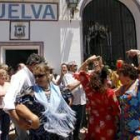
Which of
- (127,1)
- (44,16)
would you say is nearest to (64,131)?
(44,16)

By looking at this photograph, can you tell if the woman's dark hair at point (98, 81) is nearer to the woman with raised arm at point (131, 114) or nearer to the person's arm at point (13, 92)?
the woman with raised arm at point (131, 114)

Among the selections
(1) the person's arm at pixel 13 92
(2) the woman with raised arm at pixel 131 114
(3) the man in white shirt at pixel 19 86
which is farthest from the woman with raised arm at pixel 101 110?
(1) the person's arm at pixel 13 92

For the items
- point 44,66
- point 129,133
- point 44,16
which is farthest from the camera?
point 44,16

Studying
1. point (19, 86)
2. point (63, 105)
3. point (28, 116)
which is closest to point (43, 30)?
point (19, 86)

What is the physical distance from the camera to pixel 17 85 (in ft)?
7.48

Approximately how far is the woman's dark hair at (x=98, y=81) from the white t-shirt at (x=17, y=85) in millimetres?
665

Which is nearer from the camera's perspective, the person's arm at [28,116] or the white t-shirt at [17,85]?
the person's arm at [28,116]

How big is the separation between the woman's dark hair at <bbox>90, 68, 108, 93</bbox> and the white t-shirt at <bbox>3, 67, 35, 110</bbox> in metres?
0.67

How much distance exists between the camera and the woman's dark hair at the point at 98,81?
110 inches

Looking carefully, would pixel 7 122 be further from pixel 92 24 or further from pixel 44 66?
pixel 92 24

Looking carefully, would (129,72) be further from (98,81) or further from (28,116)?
(28,116)

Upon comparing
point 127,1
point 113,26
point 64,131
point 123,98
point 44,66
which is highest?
point 127,1

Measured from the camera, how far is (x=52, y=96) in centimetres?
222

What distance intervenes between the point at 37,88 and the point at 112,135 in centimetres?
99
